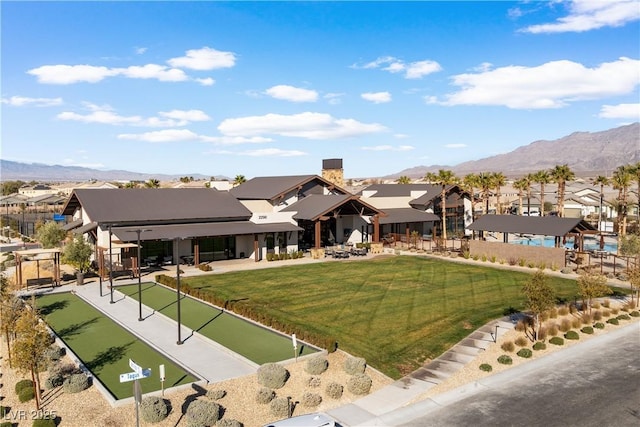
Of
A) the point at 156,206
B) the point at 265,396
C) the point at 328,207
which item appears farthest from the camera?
the point at 328,207

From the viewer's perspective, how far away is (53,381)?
776 inches

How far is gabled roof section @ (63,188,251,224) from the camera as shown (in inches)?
1773

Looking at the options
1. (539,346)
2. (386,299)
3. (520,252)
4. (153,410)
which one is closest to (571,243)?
(520,252)

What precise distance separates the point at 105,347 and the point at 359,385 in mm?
13068

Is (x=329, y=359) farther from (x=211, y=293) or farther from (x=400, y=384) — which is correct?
(x=211, y=293)

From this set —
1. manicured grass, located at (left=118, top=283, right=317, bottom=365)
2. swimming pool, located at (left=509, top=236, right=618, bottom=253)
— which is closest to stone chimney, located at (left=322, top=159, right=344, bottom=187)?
swimming pool, located at (left=509, top=236, right=618, bottom=253)

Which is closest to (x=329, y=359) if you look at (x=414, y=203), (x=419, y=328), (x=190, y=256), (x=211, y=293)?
(x=419, y=328)

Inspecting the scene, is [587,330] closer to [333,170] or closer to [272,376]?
[272,376]

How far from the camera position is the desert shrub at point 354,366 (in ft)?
69.6

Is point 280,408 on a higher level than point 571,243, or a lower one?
lower

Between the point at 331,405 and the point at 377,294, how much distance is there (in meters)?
16.8

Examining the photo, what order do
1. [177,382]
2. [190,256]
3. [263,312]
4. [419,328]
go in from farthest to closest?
[190,256] → [263,312] → [419,328] → [177,382]

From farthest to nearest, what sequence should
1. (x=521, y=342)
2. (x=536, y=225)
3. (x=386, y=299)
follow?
(x=536, y=225) → (x=386, y=299) → (x=521, y=342)

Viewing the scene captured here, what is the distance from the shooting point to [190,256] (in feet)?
157
